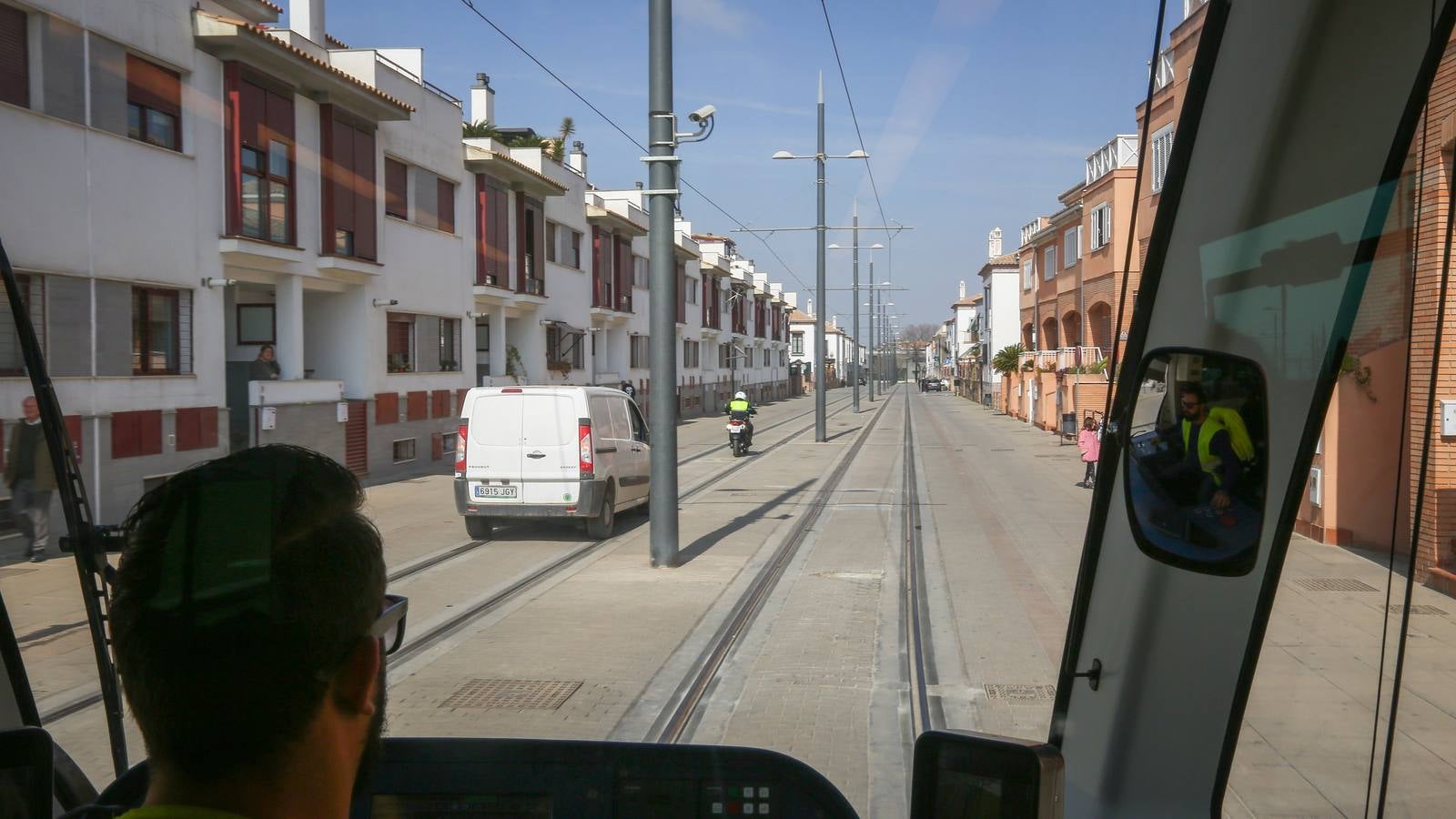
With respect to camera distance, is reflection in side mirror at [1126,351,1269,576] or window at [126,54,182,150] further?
window at [126,54,182,150]

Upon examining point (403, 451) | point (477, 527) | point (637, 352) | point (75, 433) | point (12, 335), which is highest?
point (637, 352)

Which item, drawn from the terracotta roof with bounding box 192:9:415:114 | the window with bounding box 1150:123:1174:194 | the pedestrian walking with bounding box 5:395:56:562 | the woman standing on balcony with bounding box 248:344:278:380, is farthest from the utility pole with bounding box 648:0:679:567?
the window with bounding box 1150:123:1174:194

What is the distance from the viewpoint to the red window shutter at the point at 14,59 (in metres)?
3.17

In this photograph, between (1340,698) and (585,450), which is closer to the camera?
(1340,698)

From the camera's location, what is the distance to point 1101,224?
3029 mm

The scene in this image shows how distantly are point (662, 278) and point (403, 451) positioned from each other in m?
6.32

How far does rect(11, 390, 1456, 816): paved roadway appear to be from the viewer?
6.88ft

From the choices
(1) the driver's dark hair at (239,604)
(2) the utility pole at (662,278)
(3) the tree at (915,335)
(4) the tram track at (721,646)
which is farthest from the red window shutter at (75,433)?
(3) the tree at (915,335)

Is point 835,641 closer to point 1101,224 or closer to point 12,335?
point 1101,224

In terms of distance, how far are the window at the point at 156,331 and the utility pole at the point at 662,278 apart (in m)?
7.04

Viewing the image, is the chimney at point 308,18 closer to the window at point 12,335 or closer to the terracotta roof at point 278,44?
the terracotta roof at point 278,44

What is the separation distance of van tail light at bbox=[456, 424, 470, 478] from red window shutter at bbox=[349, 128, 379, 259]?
16.2 ft

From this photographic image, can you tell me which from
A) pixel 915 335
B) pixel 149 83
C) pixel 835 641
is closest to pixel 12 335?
pixel 149 83

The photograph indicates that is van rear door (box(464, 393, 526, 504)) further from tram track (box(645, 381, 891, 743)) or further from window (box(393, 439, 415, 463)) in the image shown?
tram track (box(645, 381, 891, 743))
